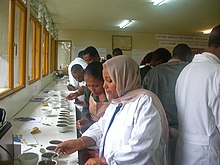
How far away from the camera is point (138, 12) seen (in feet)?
19.8

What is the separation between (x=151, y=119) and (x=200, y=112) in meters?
0.57

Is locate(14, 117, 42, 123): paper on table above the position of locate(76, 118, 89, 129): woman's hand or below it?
below

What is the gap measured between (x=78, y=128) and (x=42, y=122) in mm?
410

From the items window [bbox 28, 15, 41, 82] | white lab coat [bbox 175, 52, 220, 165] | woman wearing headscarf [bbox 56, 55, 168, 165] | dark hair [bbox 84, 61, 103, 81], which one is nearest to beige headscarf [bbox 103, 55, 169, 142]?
woman wearing headscarf [bbox 56, 55, 168, 165]

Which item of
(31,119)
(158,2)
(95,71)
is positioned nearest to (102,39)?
(158,2)

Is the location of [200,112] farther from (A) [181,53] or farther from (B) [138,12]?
(B) [138,12]

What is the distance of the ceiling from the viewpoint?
205 inches

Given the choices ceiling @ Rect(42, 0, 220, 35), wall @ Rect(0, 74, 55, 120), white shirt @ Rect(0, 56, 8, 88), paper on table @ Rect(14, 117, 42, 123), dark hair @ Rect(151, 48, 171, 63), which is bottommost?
paper on table @ Rect(14, 117, 42, 123)

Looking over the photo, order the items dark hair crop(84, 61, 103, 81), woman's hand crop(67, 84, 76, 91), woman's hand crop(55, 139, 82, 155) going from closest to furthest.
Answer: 1. woman's hand crop(55, 139, 82, 155)
2. dark hair crop(84, 61, 103, 81)
3. woman's hand crop(67, 84, 76, 91)

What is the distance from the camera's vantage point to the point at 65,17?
22.8 ft

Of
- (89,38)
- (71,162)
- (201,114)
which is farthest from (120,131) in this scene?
(89,38)

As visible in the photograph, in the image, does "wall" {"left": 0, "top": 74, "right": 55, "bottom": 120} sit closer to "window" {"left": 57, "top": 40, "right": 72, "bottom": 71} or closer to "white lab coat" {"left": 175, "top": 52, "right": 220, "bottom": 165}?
"white lab coat" {"left": 175, "top": 52, "right": 220, "bottom": 165}

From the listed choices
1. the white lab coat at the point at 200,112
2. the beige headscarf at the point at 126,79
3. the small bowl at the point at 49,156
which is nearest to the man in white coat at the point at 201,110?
the white lab coat at the point at 200,112

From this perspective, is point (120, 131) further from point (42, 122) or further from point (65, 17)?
point (65, 17)
